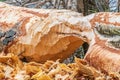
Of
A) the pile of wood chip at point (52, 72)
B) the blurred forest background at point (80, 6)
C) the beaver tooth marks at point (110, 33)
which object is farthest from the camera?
the blurred forest background at point (80, 6)

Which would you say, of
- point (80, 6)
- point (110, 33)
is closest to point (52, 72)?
point (110, 33)

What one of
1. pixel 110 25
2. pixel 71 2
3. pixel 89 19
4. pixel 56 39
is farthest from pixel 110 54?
pixel 71 2

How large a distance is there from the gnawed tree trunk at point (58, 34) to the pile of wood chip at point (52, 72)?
0.27ft

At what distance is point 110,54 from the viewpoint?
1738 millimetres

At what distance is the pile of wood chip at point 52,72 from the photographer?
1653mm

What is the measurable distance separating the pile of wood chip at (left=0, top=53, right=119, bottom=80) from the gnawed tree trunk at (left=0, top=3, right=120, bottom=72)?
0.08m

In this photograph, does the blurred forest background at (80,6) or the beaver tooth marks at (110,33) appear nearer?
the beaver tooth marks at (110,33)

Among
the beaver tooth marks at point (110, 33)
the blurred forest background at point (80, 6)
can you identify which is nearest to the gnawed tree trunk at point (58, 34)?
the beaver tooth marks at point (110, 33)

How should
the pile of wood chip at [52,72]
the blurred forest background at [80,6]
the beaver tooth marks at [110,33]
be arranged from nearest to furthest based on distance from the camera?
the pile of wood chip at [52,72], the beaver tooth marks at [110,33], the blurred forest background at [80,6]

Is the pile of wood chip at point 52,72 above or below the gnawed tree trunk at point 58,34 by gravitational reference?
below

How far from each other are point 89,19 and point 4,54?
534 millimetres

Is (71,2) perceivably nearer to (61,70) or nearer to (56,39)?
(56,39)

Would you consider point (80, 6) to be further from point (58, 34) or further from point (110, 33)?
point (110, 33)

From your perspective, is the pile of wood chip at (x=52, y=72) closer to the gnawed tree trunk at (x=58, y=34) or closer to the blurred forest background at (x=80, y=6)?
the gnawed tree trunk at (x=58, y=34)
